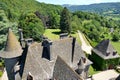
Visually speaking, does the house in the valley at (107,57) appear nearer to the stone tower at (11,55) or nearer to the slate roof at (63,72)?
the slate roof at (63,72)

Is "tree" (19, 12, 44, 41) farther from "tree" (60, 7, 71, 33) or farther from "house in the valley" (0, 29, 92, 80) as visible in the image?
"house in the valley" (0, 29, 92, 80)

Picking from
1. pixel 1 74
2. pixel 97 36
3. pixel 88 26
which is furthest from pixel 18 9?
pixel 1 74

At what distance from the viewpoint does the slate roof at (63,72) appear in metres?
26.6

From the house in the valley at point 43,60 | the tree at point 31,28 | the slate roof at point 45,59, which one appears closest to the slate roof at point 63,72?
the house in the valley at point 43,60

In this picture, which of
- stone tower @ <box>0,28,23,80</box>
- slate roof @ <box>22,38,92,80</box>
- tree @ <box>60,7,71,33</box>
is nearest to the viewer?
slate roof @ <box>22,38,92,80</box>

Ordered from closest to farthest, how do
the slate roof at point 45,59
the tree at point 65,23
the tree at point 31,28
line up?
the slate roof at point 45,59
the tree at point 31,28
the tree at point 65,23

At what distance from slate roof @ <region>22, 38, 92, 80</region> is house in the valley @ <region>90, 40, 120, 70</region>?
40.0 feet

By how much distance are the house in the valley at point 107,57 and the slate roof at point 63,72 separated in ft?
56.8

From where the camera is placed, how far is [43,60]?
3116 centimetres

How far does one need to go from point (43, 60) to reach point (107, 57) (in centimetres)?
1932

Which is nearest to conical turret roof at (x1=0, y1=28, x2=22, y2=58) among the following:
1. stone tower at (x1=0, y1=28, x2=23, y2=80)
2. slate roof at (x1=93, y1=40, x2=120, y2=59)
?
stone tower at (x1=0, y1=28, x2=23, y2=80)

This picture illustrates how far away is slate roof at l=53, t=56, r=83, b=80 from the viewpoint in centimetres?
2659

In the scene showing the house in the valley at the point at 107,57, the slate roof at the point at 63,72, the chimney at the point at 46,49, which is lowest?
the house in the valley at the point at 107,57

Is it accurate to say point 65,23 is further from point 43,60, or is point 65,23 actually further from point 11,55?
point 11,55
